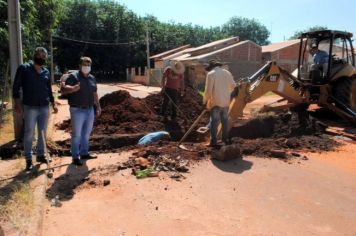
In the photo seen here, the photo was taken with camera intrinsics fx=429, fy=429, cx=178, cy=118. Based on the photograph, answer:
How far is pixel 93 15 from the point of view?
5678 centimetres

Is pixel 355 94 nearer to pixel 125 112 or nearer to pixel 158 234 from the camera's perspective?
pixel 125 112

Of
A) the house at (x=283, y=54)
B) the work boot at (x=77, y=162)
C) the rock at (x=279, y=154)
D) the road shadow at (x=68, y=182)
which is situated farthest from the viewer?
the house at (x=283, y=54)

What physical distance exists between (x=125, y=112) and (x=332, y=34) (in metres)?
6.29

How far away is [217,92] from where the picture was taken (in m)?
8.49

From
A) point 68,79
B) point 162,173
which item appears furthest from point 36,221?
point 68,79

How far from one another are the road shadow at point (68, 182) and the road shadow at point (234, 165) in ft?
7.43

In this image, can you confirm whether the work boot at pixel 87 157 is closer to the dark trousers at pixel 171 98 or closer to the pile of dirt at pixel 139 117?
the pile of dirt at pixel 139 117

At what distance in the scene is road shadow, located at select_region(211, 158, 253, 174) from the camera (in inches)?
292

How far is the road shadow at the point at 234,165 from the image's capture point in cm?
742

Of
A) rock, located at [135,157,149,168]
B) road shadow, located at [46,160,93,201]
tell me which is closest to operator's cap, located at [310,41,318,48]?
rock, located at [135,157,149,168]

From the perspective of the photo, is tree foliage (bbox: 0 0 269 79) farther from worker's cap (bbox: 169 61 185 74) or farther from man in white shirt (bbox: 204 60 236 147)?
man in white shirt (bbox: 204 60 236 147)

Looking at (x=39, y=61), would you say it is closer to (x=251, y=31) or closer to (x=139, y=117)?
(x=139, y=117)

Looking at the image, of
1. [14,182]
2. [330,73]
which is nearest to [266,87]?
[330,73]

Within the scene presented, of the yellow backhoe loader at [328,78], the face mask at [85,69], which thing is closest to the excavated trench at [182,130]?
the yellow backhoe loader at [328,78]
